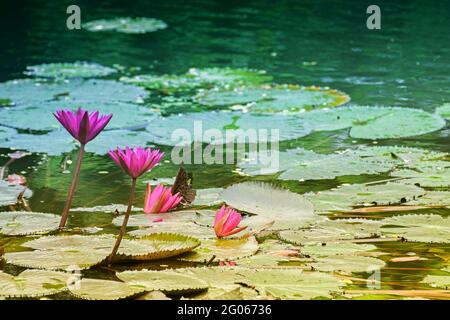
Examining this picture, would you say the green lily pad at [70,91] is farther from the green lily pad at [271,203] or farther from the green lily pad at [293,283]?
the green lily pad at [293,283]

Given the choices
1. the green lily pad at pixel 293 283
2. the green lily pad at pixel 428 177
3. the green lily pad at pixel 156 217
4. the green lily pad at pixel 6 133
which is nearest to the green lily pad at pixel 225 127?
the green lily pad at pixel 6 133

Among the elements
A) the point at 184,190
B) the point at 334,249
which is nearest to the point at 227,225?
the point at 334,249

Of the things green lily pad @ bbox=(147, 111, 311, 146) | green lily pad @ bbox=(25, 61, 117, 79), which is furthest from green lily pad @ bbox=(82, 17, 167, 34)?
green lily pad @ bbox=(147, 111, 311, 146)

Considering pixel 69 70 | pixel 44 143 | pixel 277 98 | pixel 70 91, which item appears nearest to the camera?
pixel 44 143

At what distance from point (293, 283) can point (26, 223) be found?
797mm

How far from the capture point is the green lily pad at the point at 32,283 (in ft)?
5.32

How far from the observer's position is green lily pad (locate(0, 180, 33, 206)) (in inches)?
94.1

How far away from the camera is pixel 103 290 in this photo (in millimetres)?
1633

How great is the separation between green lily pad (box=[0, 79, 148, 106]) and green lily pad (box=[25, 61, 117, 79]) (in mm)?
214

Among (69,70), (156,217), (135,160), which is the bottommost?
(156,217)

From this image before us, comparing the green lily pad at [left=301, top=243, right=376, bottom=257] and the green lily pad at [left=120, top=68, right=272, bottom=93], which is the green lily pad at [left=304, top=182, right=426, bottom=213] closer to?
the green lily pad at [left=301, top=243, right=376, bottom=257]

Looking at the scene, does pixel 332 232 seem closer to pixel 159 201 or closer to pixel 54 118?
pixel 159 201

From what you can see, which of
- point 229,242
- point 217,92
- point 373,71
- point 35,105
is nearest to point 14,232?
point 229,242
